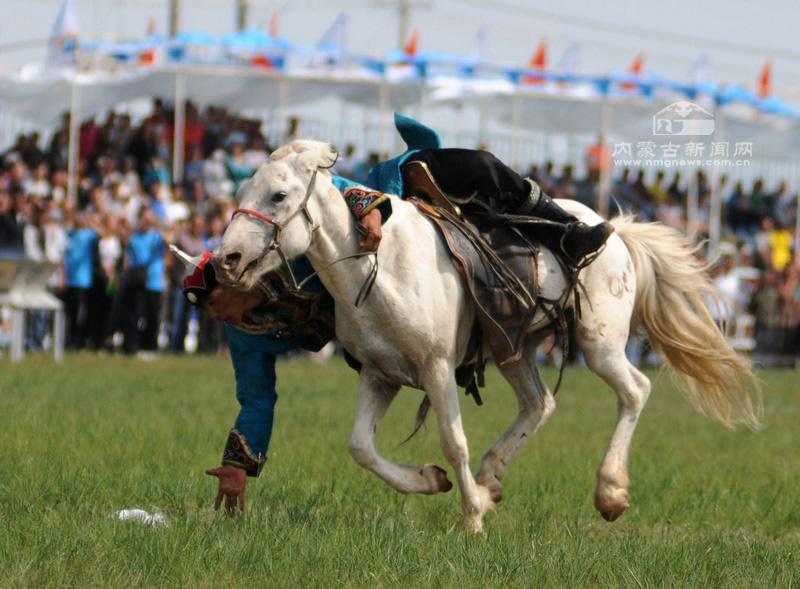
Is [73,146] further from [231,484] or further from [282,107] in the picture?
[231,484]

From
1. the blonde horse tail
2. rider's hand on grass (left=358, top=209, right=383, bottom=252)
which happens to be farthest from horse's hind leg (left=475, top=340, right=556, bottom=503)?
rider's hand on grass (left=358, top=209, right=383, bottom=252)

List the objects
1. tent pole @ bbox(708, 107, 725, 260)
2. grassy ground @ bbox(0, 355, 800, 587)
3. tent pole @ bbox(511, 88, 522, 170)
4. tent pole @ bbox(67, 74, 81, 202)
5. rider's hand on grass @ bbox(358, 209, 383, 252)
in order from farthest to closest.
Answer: tent pole @ bbox(708, 107, 725, 260)
tent pole @ bbox(511, 88, 522, 170)
tent pole @ bbox(67, 74, 81, 202)
rider's hand on grass @ bbox(358, 209, 383, 252)
grassy ground @ bbox(0, 355, 800, 587)

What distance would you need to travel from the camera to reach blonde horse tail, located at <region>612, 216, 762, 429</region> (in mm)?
7391

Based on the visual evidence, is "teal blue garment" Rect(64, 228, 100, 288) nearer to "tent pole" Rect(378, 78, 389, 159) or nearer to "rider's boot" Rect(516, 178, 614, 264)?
"tent pole" Rect(378, 78, 389, 159)

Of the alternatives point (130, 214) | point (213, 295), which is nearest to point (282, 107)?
point (130, 214)

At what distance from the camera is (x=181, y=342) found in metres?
17.9

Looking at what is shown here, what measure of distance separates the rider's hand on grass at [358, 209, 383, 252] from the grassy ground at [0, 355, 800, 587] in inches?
44.9

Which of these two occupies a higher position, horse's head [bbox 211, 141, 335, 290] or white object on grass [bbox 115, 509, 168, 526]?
horse's head [bbox 211, 141, 335, 290]

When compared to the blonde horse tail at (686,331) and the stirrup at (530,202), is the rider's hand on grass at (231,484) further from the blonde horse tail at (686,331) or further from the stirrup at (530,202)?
the blonde horse tail at (686,331)

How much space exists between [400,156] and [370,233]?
99cm

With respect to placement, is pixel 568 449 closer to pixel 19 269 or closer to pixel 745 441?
pixel 745 441

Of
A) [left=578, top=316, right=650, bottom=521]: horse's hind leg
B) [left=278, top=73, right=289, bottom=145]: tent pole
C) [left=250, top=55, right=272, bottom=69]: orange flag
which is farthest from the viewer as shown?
[left=250, top=55, right=272, bottom=69]: orange flag

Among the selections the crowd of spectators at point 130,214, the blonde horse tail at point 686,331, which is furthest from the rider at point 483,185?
the crowd of spectators at point 130,214

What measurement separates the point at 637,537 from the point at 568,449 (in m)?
3.33
